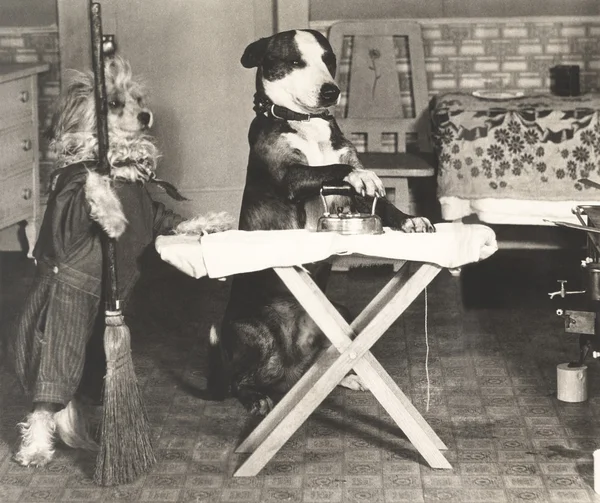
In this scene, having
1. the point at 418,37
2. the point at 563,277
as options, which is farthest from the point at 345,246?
the point at 418,37

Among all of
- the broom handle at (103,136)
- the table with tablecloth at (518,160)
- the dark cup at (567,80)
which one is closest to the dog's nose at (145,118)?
the broom handle at (103,136)

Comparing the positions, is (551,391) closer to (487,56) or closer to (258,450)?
(258,450)

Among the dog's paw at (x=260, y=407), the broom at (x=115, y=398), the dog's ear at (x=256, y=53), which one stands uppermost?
the dog's ear at (x=256, y=53)

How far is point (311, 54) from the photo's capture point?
349cm

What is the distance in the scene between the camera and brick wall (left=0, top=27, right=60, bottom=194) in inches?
226

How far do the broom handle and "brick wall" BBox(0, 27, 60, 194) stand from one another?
2.73m

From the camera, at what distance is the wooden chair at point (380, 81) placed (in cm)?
563

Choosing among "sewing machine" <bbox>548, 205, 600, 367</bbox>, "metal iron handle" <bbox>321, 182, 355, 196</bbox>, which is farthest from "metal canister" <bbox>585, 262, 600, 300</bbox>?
"metal iron handle" <bbox>321, 182, 355, 196</bbox>

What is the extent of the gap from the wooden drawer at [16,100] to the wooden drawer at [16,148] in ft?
0.16

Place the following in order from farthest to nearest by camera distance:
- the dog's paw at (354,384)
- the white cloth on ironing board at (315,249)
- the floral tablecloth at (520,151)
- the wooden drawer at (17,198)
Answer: the wooden drawer at (17,198), the floral tablecloth at (520,151), the dog's paw at (354,384), the white cloth on ironing board at (315,249)

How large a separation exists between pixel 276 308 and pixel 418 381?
68cm

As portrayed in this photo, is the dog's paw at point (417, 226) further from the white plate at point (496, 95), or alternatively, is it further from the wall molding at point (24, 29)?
the wall molding at point (24, 29)

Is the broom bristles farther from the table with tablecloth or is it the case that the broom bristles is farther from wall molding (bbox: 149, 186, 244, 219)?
wall molding (bbox: 149, 186, 244, 219)

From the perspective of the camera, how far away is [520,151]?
199 inches
